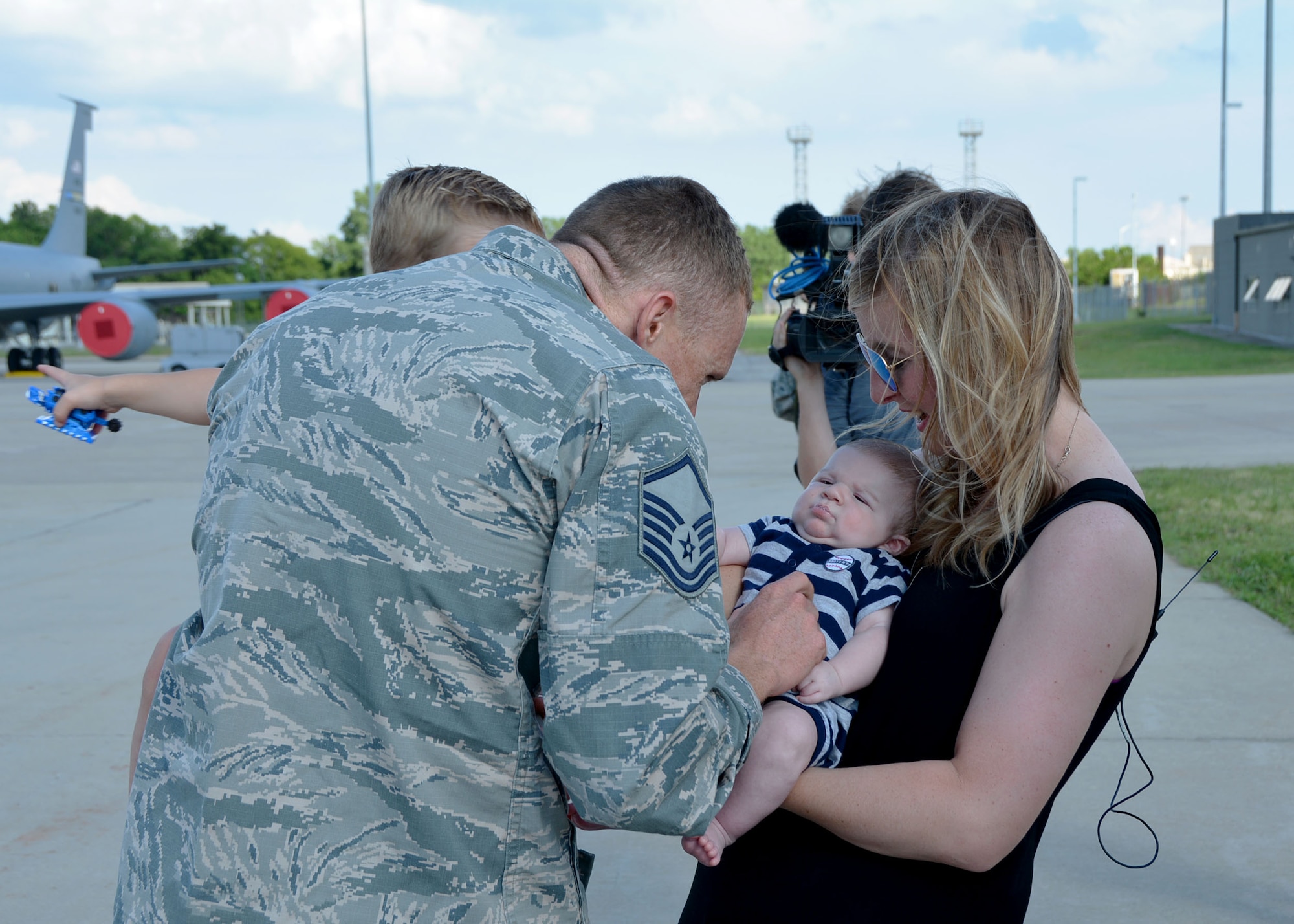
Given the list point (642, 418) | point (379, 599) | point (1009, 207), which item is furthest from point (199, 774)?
point (1009, 207)

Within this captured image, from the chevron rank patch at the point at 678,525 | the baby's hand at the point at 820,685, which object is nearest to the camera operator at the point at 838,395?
the baby's hand at the point at 820,685

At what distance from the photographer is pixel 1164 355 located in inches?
1137

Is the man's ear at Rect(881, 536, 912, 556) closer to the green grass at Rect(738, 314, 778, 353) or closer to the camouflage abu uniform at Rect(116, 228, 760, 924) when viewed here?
the camouflage abu uniform at Rect(116, 228, 760, 924)

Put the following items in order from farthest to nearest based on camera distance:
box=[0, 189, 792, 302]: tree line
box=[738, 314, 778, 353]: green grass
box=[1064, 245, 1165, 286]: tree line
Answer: box=[1064, 245, 1165, 286]: tree line < box=[0, 189, 792, 302]: tree line < box=[738, 314, 778, 353]: green grass

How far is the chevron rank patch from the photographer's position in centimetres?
126

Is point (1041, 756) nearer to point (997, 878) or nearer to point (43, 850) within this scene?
point (997, 878)

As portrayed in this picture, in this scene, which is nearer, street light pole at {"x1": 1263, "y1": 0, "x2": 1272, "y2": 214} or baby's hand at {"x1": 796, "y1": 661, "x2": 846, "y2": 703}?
baby's hand at {"x1": 796, "y1": 661, "x2": 846, "y2": 703}

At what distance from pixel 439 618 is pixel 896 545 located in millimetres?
1000

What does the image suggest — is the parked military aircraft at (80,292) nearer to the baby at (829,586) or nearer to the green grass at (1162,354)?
the green grass at (1162,354)

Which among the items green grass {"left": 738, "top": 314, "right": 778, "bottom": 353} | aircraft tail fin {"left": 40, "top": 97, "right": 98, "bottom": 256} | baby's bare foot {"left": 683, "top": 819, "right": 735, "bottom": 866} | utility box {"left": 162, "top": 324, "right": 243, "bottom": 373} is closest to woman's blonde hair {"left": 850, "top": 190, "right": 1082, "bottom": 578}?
baby's bare foot {"left": 683, "top": 819, "right": 735, "bottom": 866}

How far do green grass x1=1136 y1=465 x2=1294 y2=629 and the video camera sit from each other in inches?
123

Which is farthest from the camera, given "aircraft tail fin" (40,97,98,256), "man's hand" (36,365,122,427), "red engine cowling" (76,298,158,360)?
"aircraft tail fin" (40,97,98,256)

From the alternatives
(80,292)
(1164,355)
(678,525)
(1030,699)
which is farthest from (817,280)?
(80,292)

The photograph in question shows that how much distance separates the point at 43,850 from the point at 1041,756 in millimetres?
3218
